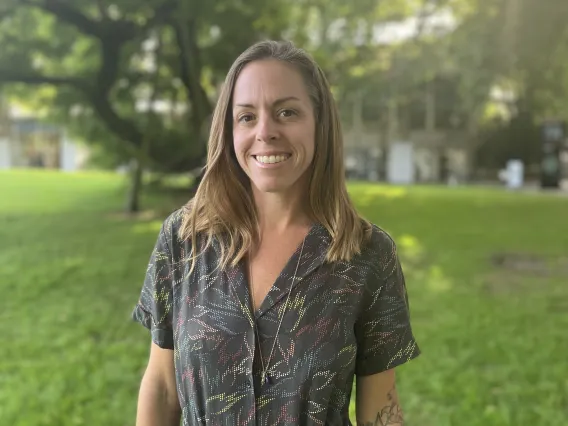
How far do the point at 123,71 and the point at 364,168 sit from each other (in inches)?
132

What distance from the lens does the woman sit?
90cm

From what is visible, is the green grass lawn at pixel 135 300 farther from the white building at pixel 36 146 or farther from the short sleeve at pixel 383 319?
the short sleeve at pixel 383 319

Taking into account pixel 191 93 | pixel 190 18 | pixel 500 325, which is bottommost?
pixel 500 325

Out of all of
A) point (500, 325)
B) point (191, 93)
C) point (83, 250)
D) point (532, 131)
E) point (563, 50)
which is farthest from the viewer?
point (532, 131)

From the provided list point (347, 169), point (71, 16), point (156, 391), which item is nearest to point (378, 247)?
point (156, 391)

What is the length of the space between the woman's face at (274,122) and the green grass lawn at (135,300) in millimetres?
2100

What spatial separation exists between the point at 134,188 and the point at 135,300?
5.57 ft

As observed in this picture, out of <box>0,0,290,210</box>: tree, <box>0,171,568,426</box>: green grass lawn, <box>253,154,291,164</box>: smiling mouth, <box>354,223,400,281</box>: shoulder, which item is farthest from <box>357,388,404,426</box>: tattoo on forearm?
<box>0,0,290,210</box>: tree

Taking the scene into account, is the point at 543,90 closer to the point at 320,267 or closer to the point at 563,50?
the point at 563,50

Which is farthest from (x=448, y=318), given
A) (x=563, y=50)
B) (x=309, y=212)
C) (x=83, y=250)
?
(x=563, y=50)

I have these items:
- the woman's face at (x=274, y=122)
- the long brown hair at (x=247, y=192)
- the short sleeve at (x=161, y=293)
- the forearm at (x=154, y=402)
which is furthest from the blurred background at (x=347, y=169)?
the woman's face at (x=274, y=122)

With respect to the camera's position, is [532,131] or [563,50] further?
[532,131]

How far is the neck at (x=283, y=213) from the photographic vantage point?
39.5 inches

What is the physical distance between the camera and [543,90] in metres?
6.76
